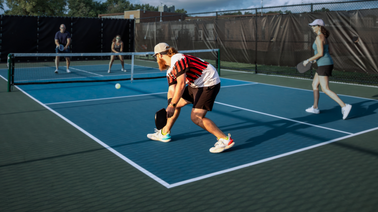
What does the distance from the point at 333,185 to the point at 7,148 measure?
14.2 ft

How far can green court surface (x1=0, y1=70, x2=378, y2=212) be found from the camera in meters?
3.51

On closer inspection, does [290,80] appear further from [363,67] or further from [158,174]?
[158,174]

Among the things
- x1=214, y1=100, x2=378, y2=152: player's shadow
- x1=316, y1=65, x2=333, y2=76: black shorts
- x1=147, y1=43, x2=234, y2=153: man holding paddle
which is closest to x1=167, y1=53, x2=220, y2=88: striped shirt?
x1=147, y1=43, x2=234, y2=153: man holding paddle

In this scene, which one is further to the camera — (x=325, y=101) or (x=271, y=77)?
(x=271, y=77)

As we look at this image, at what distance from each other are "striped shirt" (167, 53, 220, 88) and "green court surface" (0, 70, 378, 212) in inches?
49.2

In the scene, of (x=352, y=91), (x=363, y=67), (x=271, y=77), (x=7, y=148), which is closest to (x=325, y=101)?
(x=352, y=91)

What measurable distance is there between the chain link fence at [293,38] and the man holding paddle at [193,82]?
7973 millimetres

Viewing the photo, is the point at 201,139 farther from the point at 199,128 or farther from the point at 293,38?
the point at 293,38

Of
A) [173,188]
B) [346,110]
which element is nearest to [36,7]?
[346,110]

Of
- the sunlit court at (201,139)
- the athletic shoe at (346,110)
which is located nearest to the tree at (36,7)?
the sunlit court at (201,139)

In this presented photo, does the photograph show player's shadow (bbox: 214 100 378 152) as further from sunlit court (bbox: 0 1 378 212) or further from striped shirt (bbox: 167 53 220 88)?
striped shirt (bbox: 167 53 220 88)

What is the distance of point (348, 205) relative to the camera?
11.5 feet

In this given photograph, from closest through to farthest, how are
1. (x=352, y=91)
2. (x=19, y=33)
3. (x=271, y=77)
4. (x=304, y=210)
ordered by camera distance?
(x=304, y=210)
(x=352, y=91)
(x=271, y=77)
(x=19, y=33)

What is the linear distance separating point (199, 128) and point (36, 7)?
41218mm
